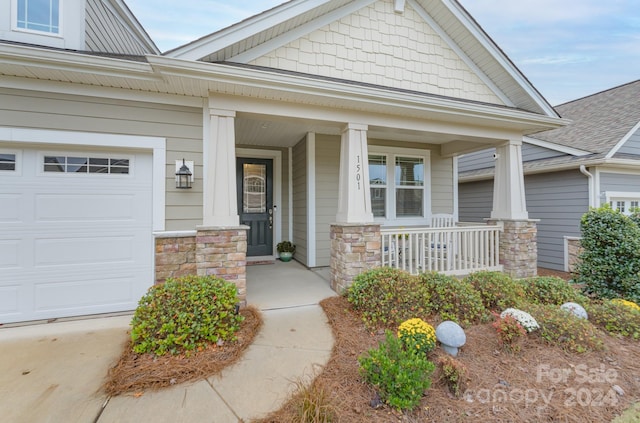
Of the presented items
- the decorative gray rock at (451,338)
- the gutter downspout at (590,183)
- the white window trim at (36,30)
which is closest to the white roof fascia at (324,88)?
the white window trim at (36,30)

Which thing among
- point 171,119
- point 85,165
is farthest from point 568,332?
point 85,165

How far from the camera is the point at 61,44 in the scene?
11.5 feet

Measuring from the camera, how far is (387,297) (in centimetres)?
329

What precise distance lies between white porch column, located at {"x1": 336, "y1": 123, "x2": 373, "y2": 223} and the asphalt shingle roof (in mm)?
6303

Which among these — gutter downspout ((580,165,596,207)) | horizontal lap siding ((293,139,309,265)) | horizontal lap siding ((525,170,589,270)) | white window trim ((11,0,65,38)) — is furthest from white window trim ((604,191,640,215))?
white window trim ((11,0,65,38))

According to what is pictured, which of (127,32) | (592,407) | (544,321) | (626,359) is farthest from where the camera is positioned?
(127,32)

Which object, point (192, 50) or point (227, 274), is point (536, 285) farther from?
point (192, 50)

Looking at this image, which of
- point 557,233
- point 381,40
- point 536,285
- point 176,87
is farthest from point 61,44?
point 557,233

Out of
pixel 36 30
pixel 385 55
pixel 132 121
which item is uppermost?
pixel 385 55

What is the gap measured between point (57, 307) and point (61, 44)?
333cm

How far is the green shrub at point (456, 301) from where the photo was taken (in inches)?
131

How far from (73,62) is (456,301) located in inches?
205

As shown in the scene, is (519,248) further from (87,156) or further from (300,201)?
(87,156)

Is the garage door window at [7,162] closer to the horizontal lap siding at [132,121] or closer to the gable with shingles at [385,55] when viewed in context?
the horizontal lap siding at [132,121]
